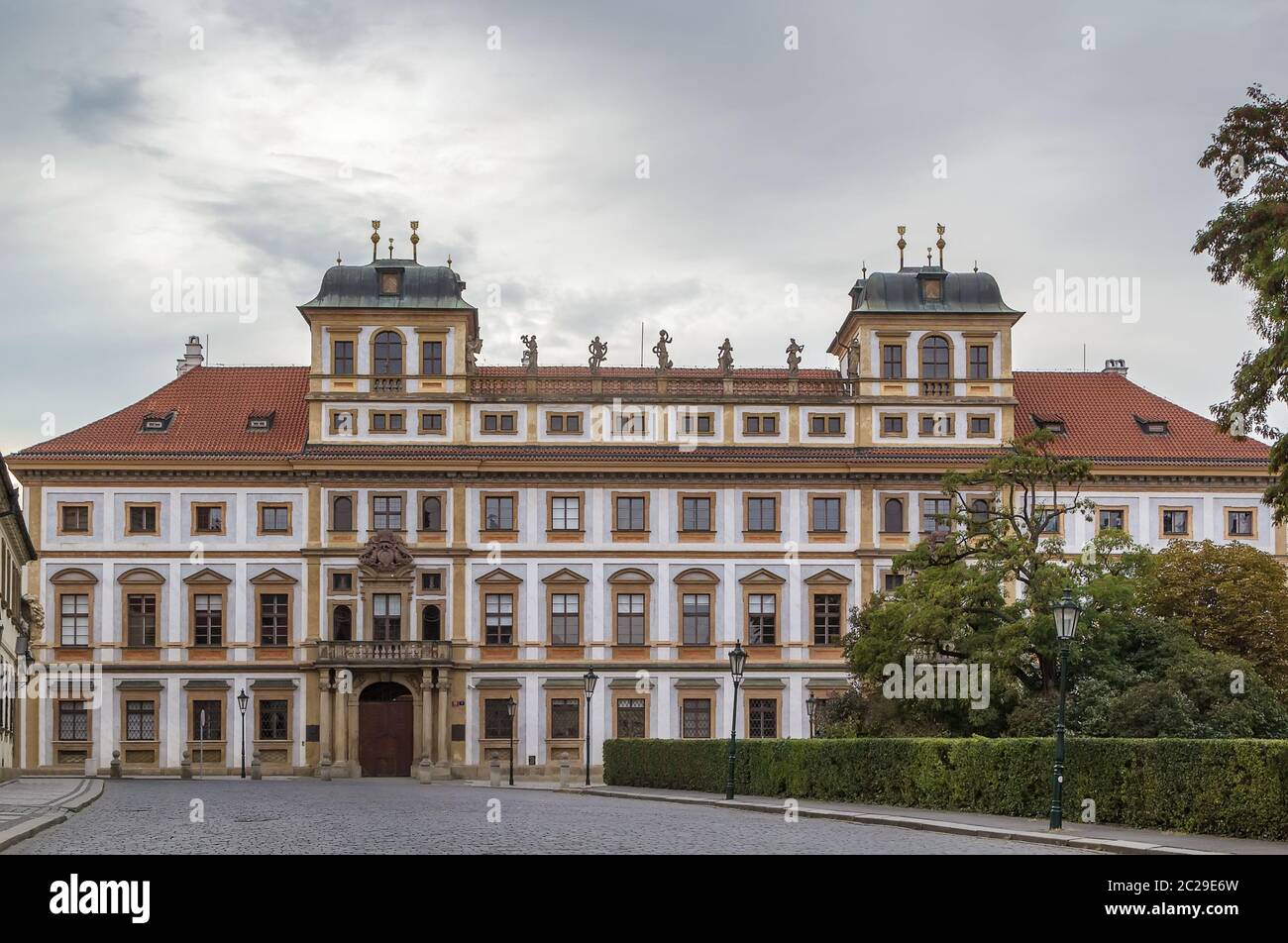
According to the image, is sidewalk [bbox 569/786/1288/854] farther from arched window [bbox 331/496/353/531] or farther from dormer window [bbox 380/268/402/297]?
dormer window [bbox 380/268/402/297]

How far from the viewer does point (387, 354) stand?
242 feet

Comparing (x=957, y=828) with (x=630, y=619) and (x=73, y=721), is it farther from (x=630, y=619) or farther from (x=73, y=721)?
(x=73, y=721)

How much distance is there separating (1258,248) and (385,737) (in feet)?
153

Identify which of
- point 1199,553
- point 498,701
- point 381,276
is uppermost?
point 381,276

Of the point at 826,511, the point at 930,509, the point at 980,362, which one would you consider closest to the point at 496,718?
the point at 826,511

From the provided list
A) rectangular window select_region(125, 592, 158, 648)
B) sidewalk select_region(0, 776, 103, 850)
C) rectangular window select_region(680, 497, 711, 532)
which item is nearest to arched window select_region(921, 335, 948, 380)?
rectangular window select_region(680, 497, 711, 532)

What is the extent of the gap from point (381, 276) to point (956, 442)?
953 inches

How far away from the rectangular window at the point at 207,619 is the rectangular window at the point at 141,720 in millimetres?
3161

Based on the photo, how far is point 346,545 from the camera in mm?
72812

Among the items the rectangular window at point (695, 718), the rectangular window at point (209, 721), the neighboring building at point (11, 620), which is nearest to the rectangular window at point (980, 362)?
the rectangular window at point (695, 718)

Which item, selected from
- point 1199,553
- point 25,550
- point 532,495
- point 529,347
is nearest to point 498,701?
point 532,495

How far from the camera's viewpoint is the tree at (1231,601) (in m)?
56.1
